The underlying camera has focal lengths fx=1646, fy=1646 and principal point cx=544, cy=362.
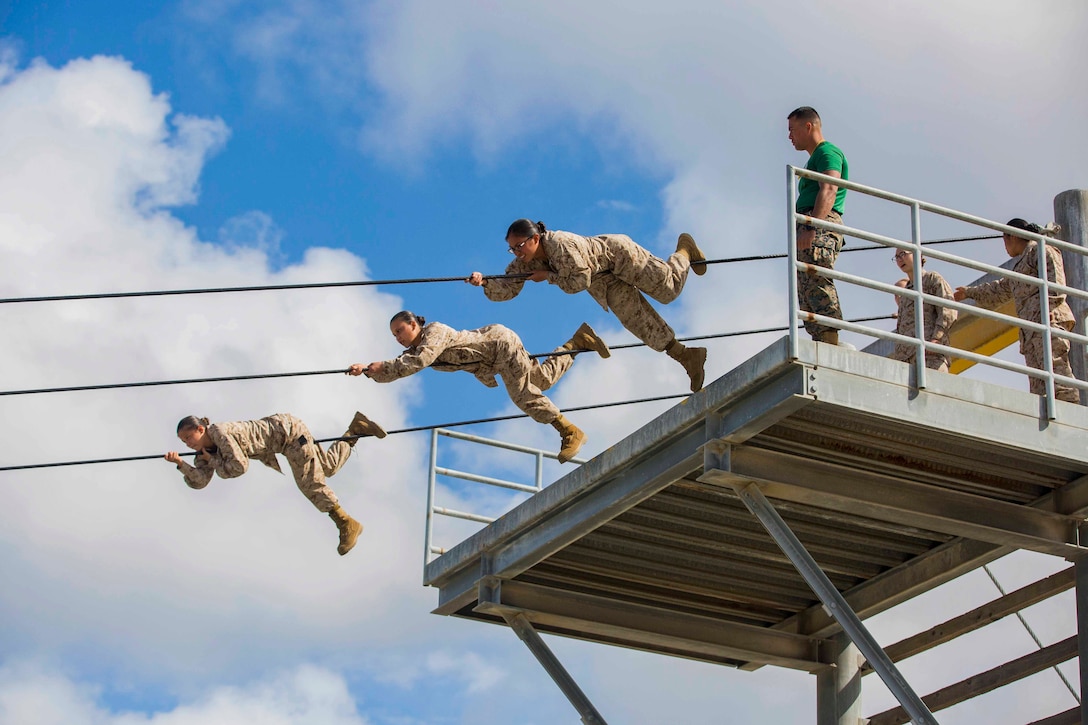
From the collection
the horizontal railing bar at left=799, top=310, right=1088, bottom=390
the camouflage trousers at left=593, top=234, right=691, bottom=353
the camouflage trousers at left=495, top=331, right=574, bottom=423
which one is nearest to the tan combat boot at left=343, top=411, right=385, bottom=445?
the camouflage trousers at left=495, top=331, right=574, bottom=423

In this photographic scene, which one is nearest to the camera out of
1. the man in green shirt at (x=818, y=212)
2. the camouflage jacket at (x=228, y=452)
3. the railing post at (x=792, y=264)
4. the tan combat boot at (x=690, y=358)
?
the railing post at (x=792, y=264)

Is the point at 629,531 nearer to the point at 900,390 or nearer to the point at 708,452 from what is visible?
the point at 708,452

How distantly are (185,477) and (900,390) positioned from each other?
8.45 metres

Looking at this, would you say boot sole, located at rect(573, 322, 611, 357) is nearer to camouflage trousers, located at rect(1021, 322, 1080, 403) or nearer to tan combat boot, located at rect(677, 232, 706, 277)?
tan combat boot, located at rect(677, 232, 706, 277)

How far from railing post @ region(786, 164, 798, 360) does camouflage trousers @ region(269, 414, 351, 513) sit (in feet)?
24.2

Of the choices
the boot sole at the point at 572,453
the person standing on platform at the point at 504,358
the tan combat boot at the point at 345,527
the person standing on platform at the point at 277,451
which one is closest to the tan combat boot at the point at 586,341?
the person standing on platform at the point at 504,358

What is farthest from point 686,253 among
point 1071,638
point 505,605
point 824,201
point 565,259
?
point 1071,638

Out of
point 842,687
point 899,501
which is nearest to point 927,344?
point 899,501

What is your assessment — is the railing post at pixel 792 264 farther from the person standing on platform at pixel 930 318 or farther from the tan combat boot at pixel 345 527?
the tan combat boot at pixel 345 527

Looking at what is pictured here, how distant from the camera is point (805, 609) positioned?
17.1m

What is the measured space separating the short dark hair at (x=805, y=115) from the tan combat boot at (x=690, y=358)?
2669 mm

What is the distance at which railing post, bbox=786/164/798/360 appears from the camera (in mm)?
12070

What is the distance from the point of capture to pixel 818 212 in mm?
13969

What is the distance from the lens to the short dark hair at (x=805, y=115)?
1505cm
